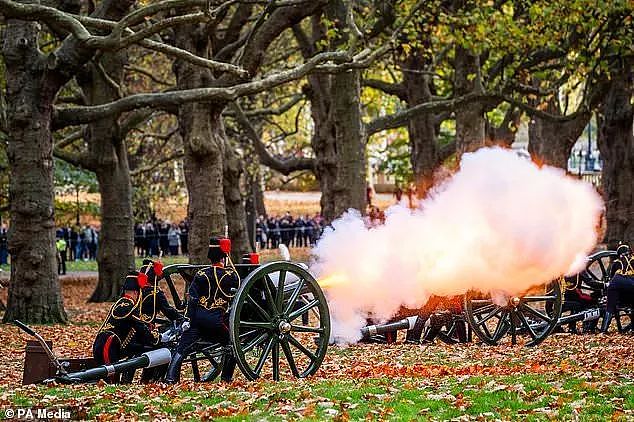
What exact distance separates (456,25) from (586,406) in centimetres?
1908

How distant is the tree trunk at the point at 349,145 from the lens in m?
27.5

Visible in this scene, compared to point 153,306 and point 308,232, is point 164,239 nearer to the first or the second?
point 308,232

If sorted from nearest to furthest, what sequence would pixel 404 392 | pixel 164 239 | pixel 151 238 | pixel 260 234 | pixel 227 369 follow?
pixel 404 392
pixel 227 369
pixel 151 238
pixel 164 239
pixel 260 234

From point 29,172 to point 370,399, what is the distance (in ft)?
40.6

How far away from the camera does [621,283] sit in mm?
19156

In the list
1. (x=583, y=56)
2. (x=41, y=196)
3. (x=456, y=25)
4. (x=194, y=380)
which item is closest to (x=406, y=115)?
(x=456, y=25)

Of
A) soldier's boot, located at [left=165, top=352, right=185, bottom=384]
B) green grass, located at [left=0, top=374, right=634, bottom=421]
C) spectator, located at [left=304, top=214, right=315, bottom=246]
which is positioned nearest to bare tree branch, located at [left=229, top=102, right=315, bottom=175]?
spectator, located at [left=304, top=214, right=315, bottom=246]

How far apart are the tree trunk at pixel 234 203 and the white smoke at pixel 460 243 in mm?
13912

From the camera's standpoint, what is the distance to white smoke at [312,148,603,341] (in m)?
17.3

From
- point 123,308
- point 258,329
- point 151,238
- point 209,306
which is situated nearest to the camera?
point 258,329

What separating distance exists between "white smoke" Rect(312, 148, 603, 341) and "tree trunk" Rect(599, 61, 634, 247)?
15.3 m

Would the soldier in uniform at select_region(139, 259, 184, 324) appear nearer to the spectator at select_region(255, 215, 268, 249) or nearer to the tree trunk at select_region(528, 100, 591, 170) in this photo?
the tree trunk at select_region(528, 100, 591, 170)

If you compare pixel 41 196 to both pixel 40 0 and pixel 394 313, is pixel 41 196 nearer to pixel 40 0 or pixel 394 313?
pixel 40 0

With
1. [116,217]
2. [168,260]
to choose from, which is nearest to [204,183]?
[116,217]
